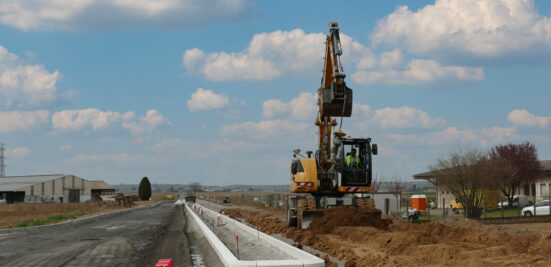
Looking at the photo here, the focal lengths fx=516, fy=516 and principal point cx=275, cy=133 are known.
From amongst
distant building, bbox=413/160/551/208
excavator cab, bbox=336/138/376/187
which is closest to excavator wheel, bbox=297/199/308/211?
excavator cab, bbox=336/138/376/187

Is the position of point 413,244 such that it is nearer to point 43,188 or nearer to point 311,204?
point 311,204

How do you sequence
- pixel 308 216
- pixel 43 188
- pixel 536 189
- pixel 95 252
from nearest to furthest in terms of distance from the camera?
pixel 95 252
pixel 308 216
pixel 536 189
pixel 43 188

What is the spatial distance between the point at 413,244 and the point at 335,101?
26.8ft

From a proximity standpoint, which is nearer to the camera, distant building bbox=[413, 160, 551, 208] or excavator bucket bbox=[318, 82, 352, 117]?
excavator bucket bbox=[318, 82, 352, 117]

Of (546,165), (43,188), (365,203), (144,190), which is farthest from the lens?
(144,190)

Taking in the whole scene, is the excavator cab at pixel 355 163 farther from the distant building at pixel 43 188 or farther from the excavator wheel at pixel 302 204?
the distant building at pixel 43 188

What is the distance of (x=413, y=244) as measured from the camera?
13.3 meters

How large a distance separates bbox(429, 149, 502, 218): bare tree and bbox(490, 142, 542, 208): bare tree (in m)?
7.02

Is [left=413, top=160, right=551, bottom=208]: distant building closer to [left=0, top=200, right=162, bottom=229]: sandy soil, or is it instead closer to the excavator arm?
the excavator arm

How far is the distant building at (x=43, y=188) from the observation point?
9256 centimetres

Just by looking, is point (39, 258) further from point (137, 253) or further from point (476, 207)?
point (476, 207)

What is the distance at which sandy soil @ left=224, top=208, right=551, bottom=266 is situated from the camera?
10719 mm

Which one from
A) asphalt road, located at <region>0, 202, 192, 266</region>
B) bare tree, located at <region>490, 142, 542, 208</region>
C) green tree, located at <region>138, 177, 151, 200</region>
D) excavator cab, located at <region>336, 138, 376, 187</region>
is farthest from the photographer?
green tree, located at <region>138, 177, 151, 200</region>

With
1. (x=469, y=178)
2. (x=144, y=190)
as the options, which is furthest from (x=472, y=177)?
(x=144, y=190)
